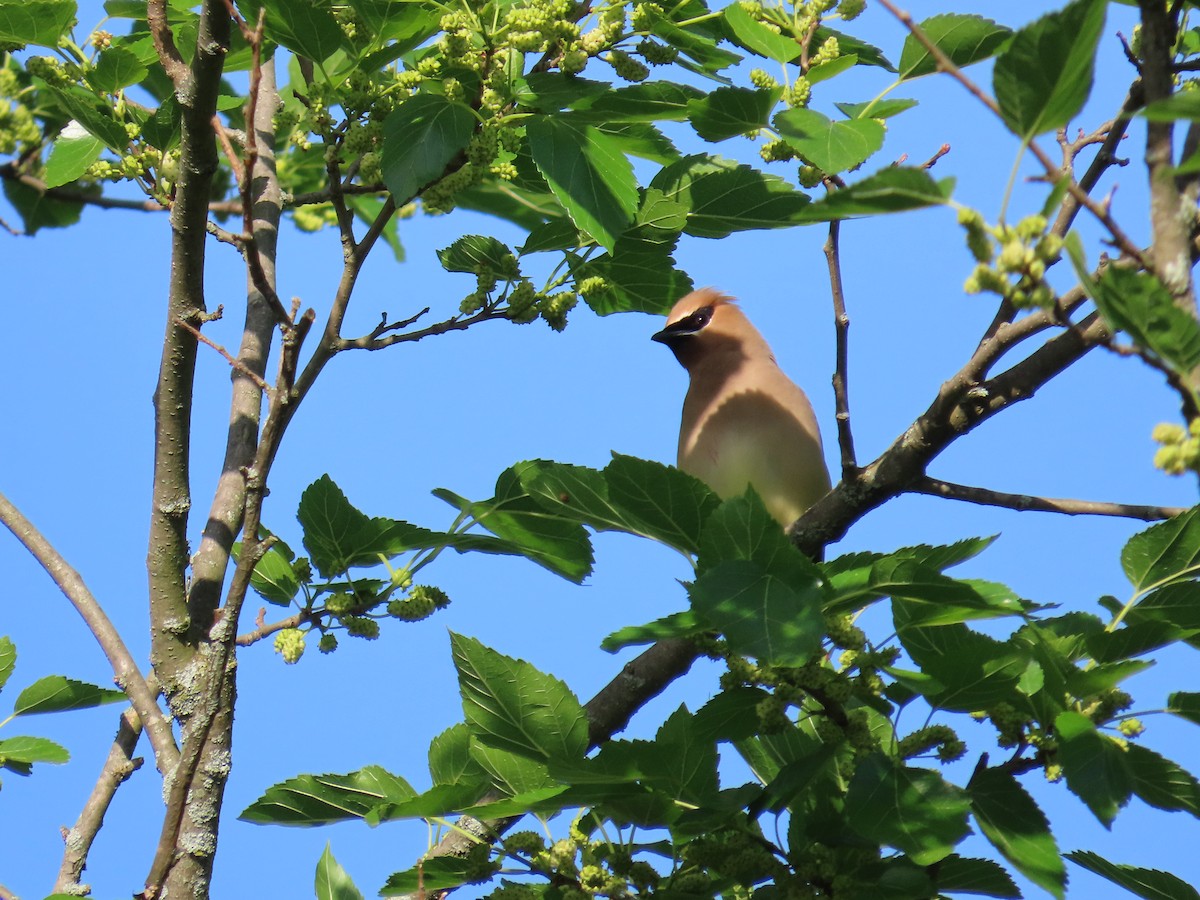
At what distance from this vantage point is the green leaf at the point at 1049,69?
5.56 ft

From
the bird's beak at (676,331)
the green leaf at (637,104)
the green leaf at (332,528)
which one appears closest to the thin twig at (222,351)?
the green leaf at (332,528)

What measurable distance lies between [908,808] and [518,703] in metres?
0.73

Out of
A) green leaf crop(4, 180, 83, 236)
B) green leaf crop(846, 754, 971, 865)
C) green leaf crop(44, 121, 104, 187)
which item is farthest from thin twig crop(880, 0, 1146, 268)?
green leaf crop(4, 180, 83, 236)

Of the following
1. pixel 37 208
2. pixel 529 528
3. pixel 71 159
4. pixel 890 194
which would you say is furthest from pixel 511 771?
pixel 37 208

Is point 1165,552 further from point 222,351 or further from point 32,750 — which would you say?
point 32,750

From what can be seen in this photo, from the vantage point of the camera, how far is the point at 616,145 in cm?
330

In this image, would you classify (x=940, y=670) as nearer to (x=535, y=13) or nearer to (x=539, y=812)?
(x=539, y=812)

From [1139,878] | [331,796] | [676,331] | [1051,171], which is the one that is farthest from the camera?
[676,331]

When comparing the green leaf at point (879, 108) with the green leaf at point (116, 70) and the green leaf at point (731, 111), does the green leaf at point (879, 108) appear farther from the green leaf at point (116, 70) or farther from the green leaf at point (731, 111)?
the green leaf at point (116, 70)

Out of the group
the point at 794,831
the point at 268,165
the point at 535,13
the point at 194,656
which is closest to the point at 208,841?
the point at 194,656

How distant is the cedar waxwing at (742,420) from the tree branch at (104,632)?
1.69 m

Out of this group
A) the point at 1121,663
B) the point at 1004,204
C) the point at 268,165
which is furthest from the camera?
the point at 268,165

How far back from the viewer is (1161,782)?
257 cm

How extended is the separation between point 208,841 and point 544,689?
1.01m
